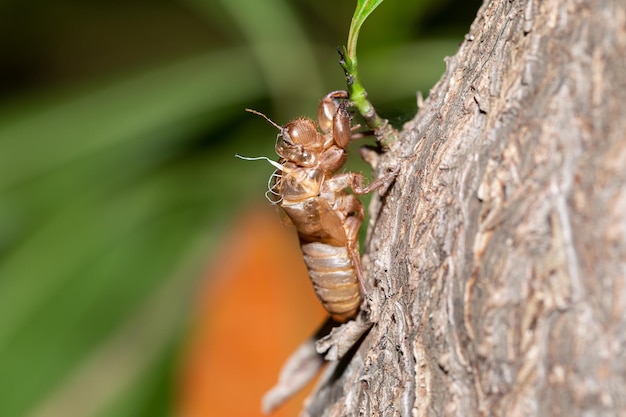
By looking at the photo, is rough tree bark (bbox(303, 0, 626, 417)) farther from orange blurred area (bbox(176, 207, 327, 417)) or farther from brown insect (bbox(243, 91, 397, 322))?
orange blurred area (bbox(176, 207, 327, 417))

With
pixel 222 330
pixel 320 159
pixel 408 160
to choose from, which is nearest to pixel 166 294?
pixel 222 330

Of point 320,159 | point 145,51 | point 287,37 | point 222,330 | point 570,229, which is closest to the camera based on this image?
point 570,229

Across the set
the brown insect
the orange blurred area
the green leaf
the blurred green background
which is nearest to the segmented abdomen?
the brown insect

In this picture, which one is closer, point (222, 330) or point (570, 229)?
point (570, 229)

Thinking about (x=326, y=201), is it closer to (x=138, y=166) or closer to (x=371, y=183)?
(x=371, y=183)

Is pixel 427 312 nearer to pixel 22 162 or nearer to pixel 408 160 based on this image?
pixel 408 160

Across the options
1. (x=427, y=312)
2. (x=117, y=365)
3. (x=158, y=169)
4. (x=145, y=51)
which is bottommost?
(x=427, y=312)

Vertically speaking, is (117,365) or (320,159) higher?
(320,159)
